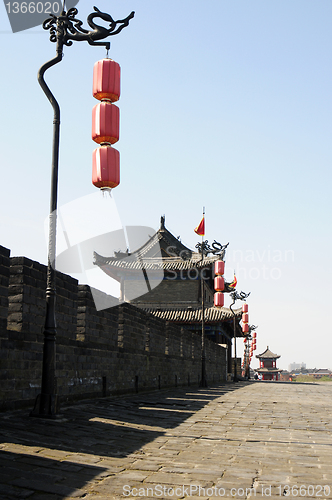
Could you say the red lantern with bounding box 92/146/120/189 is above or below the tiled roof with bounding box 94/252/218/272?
below

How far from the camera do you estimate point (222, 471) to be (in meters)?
4.63

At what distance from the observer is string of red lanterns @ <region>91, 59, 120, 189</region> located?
10.1 metres

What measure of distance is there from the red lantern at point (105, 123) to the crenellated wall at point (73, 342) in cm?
290

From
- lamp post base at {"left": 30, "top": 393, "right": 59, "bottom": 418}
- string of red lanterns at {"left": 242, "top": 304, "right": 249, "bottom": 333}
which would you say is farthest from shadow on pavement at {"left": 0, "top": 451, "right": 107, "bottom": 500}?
string of red lanterns at {"left": 242, "top": 304, "right": 249, "bottom": 333}

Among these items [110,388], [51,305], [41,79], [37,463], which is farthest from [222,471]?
[110,388]

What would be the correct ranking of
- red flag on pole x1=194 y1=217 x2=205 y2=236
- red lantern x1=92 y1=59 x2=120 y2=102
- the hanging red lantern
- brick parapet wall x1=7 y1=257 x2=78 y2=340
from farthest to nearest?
the hanging red lantern
red flag on pole x1=194 y1=217 x2=205 y2=236
red lantern x1=92 y1=59 x2=120 y2=102
brick parapet wall x1=7 y1=257 x2=78 y2=340

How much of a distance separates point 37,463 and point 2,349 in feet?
10.2

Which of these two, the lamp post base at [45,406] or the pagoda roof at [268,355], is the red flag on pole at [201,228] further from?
the pagoda roof at [268,355]

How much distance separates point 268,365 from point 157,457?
8110cm

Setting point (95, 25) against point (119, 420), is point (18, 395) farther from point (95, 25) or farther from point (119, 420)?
point (95, 25)

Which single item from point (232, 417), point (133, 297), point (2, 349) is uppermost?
point (133, 297)

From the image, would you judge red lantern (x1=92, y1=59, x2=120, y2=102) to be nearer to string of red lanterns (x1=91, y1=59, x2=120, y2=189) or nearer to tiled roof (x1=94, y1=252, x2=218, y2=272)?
string of red lanterns (x1=91, y1=59, x2=120, y2=189)

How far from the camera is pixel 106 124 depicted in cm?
1009

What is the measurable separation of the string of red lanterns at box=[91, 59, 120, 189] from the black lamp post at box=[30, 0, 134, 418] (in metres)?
0.68
